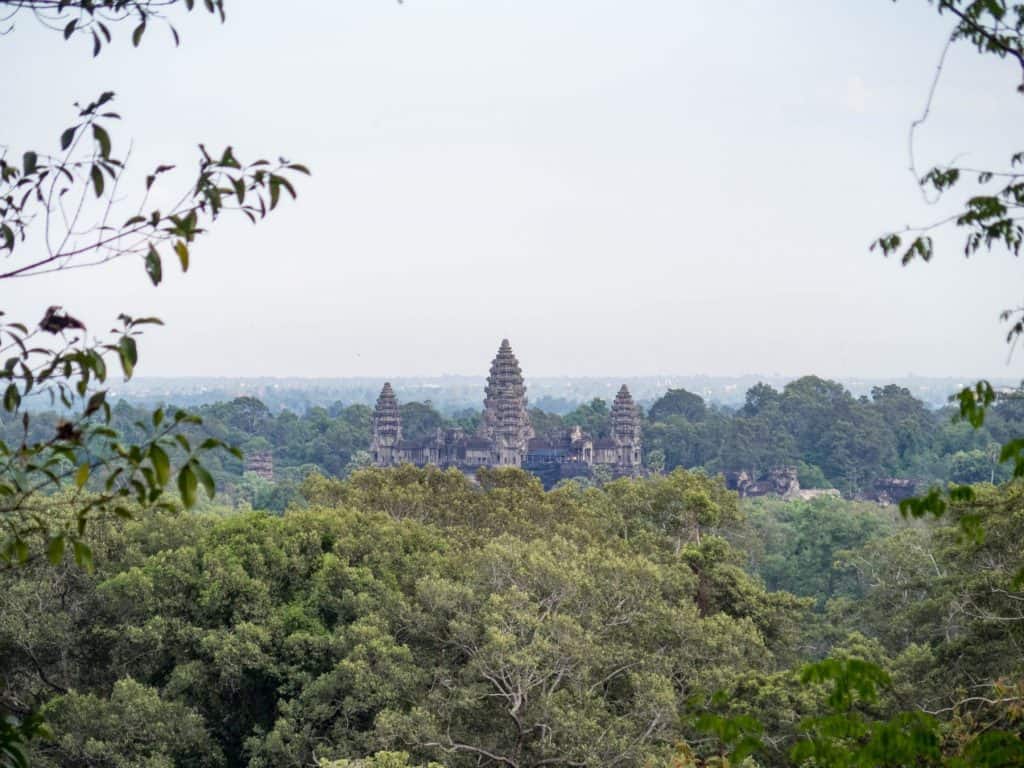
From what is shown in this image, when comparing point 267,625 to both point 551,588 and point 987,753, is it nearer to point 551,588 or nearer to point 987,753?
Result: point 551,588

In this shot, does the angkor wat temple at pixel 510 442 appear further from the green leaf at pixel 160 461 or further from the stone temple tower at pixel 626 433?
the green leaf at pixel 160 461

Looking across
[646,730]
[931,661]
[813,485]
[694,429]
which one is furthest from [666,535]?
[694,429]

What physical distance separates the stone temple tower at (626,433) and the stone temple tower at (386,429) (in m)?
12.5

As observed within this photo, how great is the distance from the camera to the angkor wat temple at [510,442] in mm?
64312

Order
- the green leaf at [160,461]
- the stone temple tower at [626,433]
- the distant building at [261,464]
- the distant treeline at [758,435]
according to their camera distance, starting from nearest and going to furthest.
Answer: the green leaf at [160,461] < the stone temple tower at [626,433] < the distant treeline at [758,435] < the distant building at [261,464]

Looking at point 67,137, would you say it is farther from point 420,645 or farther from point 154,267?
point 420,645

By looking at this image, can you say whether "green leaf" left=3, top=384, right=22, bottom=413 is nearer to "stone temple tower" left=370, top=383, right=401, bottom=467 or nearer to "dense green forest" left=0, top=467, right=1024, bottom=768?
"dense green forest" left=0, top=467, right=1024, bottom=768

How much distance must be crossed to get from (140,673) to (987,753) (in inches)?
502

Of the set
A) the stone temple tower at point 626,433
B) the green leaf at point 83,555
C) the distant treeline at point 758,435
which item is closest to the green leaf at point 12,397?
the green leaf at point 83,555

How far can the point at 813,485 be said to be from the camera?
225 feet

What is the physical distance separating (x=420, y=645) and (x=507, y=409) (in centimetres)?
4921

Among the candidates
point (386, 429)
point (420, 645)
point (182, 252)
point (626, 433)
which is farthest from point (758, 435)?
point (182, 252)

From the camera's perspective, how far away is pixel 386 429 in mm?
66688

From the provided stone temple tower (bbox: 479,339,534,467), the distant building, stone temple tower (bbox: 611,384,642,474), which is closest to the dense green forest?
stone temple tower (bbox: 479,339,534,467)
